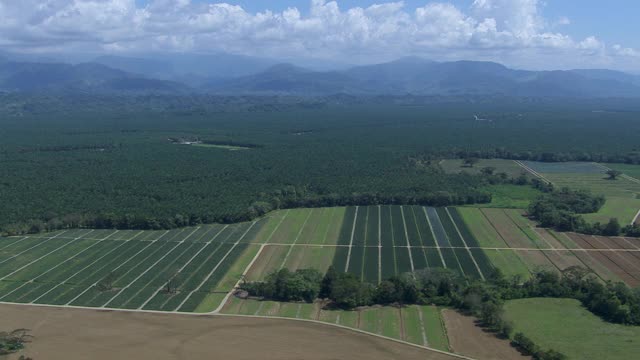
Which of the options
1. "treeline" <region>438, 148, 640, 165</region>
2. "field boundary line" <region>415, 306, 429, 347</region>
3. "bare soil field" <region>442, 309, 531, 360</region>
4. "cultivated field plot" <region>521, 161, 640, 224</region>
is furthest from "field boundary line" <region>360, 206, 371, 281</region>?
"treeline" <region>438, 148, 640, 165</region>

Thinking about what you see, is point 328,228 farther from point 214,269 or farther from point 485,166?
point 485,166

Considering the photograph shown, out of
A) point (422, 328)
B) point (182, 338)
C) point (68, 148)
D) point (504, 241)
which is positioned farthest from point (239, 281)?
point (68, 148)

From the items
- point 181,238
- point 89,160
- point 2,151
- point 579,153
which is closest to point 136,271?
point 181,238

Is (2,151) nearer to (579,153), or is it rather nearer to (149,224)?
(149,224)

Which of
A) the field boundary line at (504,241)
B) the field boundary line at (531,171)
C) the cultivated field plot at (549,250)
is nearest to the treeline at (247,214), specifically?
the field boundary line at (504,241)

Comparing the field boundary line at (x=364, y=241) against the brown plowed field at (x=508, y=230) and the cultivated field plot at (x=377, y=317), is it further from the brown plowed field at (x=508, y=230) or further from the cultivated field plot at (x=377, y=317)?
the brown plowed field at (x=508, y=230)
